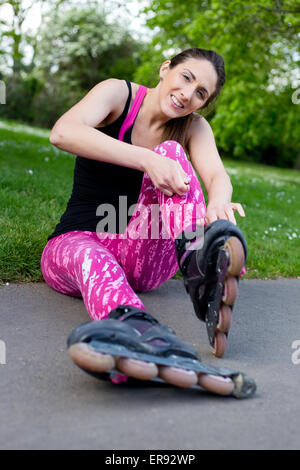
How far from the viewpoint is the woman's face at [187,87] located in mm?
2486

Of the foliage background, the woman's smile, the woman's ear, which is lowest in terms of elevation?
the foliage background

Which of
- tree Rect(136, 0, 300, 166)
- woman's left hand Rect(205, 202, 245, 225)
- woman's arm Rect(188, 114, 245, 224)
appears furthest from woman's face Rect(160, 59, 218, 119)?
tree Rect(136, 0, 300, 166)

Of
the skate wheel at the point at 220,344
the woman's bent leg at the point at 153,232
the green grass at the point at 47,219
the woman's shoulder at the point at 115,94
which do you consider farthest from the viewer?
the green grass at the point at 47,219

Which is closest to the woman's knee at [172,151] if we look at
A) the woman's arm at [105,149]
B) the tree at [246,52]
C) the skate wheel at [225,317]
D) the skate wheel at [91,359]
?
the woman's arm at [105,149]

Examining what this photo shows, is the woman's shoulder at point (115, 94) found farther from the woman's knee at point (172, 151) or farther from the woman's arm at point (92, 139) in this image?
the woman's knee at point (172, 151)

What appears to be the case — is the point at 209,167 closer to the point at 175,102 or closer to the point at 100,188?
the point at 175,102

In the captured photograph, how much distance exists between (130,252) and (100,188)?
367 mm

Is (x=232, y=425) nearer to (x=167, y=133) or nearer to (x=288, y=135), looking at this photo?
(x=167, y=133)

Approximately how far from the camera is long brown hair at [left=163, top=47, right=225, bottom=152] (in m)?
2.56

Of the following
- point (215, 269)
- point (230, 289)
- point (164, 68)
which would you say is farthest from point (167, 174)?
point (164, 68)

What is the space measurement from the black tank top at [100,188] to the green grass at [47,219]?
0.55 metres

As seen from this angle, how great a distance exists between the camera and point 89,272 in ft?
7.08
